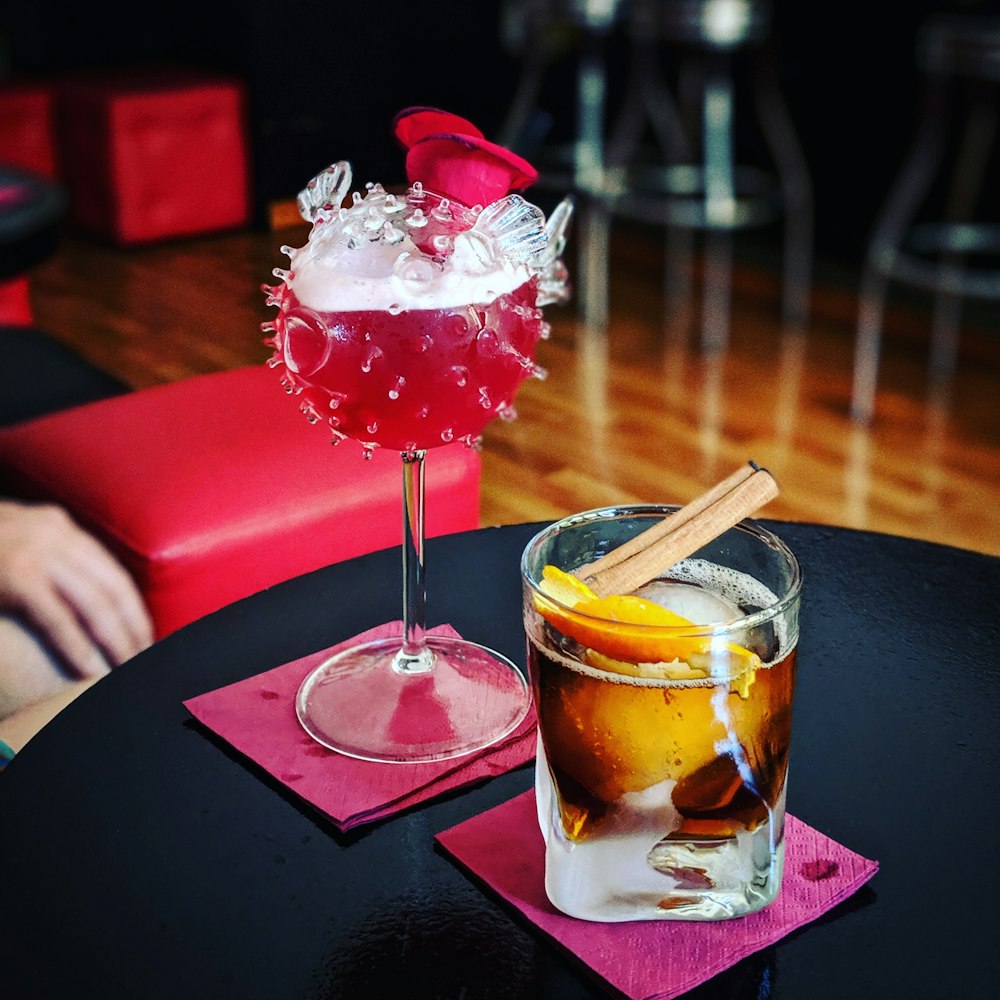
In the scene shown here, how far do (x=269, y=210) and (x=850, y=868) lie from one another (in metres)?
0.80

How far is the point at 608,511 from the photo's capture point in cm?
73

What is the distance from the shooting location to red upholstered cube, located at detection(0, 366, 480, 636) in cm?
148

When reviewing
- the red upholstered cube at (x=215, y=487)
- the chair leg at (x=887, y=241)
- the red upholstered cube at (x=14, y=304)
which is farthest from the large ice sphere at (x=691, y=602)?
the chair leg at (x=887, y=241)

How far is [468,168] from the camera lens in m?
0.80

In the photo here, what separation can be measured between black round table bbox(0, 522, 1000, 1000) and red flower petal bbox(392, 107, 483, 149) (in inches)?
13.2

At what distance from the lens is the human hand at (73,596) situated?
1488 millimetres

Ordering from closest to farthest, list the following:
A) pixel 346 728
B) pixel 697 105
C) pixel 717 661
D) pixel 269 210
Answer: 1. pixel 717 661
2. pixel 346 728
3. pixel 269 210
4. pixel 697 105

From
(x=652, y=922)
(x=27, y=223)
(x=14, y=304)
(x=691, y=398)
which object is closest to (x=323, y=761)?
(x=652, y=922)

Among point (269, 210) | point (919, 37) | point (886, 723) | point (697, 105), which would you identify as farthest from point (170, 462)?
point (697, 105)

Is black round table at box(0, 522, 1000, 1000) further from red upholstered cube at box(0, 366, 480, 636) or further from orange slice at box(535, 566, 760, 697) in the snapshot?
red upholstered cube at box(0, 366, 480, 636)

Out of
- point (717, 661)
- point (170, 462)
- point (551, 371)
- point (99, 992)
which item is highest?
point (717, 661)

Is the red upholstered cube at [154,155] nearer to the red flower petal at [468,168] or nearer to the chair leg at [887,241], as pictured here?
the chair leg at [887,241]

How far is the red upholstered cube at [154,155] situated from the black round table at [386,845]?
3689 millimetres

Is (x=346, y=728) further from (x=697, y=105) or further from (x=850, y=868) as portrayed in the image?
(x=697, y=105)
